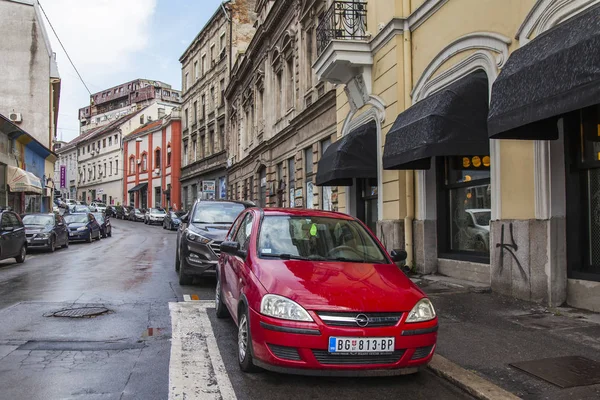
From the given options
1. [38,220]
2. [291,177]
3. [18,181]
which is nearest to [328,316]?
[38,220]

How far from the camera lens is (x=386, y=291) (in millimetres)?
4355

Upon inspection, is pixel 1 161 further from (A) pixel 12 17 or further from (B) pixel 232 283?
(B) pixel 232 283

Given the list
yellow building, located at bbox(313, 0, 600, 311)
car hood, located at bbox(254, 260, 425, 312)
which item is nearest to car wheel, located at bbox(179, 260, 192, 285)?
yellow building, located at bbox(313, 0, 600, 311)

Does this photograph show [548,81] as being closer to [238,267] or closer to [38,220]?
[238,267]

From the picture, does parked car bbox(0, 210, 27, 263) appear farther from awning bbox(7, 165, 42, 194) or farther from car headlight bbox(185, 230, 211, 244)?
→ awning bbox(7, 165, 42, 194)

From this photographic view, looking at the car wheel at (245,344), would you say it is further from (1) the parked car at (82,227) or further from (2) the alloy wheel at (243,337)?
(1) the parked car at (82,227)

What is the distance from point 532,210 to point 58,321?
665cm

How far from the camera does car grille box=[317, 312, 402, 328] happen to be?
13.0ft

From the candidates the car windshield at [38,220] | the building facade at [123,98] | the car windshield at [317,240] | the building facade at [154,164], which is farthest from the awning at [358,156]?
the building facade at [123,98]

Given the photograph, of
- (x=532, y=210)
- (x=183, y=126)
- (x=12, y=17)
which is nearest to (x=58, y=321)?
(x=532, y=210)

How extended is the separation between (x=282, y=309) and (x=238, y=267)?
1.42m

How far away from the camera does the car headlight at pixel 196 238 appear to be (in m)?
9.46

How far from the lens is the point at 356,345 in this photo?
393 cm

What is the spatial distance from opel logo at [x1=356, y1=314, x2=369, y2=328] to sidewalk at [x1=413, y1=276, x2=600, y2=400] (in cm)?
125
